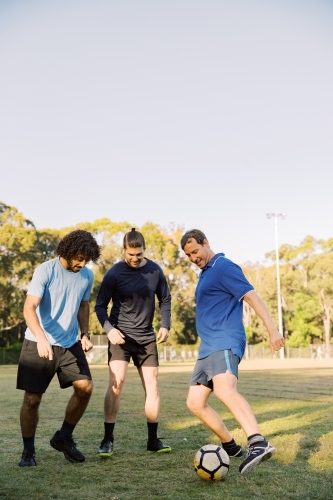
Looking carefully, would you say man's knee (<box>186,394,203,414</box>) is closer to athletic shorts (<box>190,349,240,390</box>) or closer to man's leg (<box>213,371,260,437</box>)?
athletic shorts (<box>190,349,240,390</box>)

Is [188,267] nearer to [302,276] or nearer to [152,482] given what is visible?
[302,276]

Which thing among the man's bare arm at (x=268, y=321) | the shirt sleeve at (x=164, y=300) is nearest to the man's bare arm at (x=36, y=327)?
the shirt sleeve at (x=164, y=300)

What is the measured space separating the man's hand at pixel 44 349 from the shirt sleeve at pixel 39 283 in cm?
49

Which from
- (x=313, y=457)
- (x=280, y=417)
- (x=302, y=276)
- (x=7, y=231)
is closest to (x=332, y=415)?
(x=280, y=417)

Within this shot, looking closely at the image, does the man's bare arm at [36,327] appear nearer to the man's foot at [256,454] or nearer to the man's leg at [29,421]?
the man's leg at [29,421]

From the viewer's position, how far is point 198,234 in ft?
17.2

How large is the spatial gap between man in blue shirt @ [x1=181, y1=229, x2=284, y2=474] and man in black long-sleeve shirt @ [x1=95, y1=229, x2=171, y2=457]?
3.53 ft

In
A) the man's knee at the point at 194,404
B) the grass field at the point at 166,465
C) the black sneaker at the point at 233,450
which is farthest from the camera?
the black sneaker at the point at 233,450

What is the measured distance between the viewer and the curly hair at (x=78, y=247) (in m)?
5.59

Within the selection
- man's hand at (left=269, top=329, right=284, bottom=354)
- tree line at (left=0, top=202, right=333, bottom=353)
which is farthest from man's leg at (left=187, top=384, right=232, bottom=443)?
tree line at (left=0, top=202, right=333, bottom=353)

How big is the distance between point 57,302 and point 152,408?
1.47 m

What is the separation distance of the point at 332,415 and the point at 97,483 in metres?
5.20

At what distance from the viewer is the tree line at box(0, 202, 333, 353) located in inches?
1937

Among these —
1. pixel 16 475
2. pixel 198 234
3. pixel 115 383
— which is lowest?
pixel 16 475
